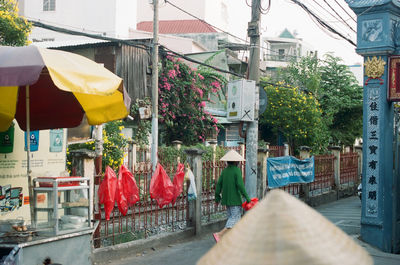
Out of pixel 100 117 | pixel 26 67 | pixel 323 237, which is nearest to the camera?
pixel 323 237

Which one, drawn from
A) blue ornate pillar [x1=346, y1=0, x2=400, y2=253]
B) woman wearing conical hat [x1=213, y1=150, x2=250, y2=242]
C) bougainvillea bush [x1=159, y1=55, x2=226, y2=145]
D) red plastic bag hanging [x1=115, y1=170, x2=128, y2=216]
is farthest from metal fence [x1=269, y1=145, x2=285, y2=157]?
red plastic bag hanging [x1=115, y1=170, x2=128, y2=216]

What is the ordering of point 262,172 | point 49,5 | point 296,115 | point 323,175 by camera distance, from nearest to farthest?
1. point 262,172
2. point 323,175
3. point 296,115
4. point 49,5

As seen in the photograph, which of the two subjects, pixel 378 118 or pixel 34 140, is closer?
pixel 34 140

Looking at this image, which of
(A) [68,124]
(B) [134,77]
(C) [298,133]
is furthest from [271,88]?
(A) [68,124]

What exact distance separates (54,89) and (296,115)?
18554 millimetres

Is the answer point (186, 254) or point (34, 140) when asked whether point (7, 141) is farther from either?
point (186, 254)

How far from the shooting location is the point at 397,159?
10.1 m

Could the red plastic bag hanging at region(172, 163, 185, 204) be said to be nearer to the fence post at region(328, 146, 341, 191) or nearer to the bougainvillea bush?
the bougainvillea bush

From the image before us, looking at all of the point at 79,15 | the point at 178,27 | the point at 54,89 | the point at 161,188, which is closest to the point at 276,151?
the point at 161,188

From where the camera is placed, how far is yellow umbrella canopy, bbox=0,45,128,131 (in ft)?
16.2

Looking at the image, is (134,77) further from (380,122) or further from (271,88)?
(380,122)

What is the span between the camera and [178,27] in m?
37.9

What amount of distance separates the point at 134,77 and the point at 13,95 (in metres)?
13.2

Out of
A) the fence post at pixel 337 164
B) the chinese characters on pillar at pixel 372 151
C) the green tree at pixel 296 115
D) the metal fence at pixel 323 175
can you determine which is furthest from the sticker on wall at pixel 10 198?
the green tree at pixel 296 115
